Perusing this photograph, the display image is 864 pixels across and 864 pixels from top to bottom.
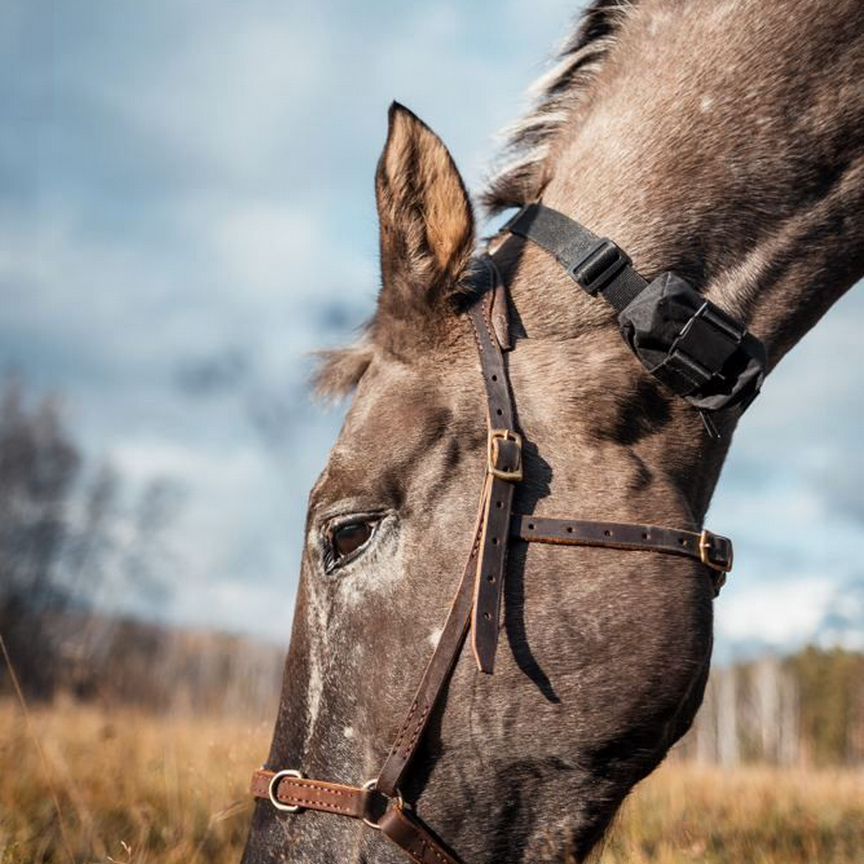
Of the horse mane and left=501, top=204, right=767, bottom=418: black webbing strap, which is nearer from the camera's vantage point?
left=501, top=204, right=767, bottom=418: black webbing strap

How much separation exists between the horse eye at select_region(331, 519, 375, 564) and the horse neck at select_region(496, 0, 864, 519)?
0.77m

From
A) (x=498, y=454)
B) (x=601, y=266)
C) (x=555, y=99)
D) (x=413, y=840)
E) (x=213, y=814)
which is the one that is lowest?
(x=213, y=814)

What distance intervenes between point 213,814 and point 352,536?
6.54 feet

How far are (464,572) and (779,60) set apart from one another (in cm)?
184

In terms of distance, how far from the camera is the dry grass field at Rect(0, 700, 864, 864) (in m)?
3.91

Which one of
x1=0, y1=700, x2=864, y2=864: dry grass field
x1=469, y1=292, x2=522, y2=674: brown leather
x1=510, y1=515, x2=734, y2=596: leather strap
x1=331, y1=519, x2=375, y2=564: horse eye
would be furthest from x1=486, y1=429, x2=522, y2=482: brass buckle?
x1=0, y1=700, x2=864, y2=864: dry grass field

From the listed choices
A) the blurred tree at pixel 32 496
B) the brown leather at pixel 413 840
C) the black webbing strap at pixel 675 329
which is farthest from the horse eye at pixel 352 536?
the blurred tree at pixel 32 496

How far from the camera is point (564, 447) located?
9.13ft

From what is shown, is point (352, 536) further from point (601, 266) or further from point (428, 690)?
point (601, 266)

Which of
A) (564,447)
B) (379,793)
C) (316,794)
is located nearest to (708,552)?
(564,447)

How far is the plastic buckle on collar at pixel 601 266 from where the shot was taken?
284 cm

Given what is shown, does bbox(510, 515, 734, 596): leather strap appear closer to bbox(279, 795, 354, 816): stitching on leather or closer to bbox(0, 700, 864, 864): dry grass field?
bbox(279, 795, 354, 816): stitching on leather

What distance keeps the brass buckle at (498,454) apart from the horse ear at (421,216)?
1.63 ft

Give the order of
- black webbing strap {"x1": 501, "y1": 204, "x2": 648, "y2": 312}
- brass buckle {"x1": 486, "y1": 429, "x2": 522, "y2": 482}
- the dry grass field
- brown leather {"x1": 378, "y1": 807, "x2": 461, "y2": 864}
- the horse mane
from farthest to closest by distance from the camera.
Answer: the dry grass field < the horse mane < black webbing strap {"x1": 501, "y1": 204, "x2": 648, "y2": 312} < brass buckle {"x1": 486, "y1": 429, "x2": 522, "y2": 482} < brown leather {"x1": 378, "y1": 807, "x2": 461, "y2": 864}
